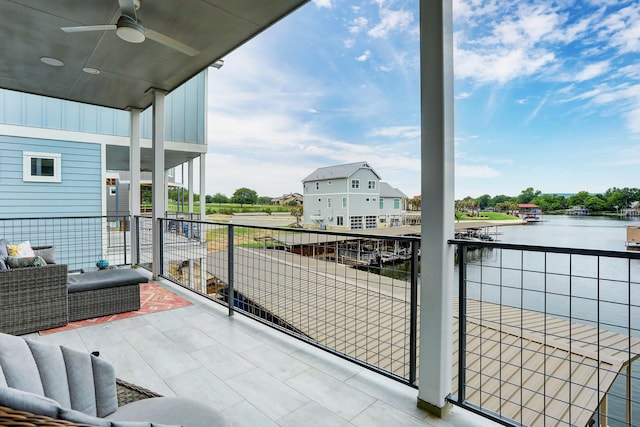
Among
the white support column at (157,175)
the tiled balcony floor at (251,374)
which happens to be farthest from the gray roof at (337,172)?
the tiled balcony floor at (251,374)

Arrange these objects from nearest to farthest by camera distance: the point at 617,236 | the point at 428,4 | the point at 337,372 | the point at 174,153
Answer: the point at 428,4 → the point at 337,372 → the point at 617,236 → the point at 174,153

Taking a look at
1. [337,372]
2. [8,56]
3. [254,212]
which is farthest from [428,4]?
[254,212]

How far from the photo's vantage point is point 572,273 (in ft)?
4.74

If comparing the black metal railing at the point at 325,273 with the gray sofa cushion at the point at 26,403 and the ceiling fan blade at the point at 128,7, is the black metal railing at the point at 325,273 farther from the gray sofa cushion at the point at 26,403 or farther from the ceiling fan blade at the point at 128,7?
the ceiling fan blade at the point at 128,7

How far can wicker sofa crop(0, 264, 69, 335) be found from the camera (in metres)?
2.71

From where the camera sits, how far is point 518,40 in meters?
8.18

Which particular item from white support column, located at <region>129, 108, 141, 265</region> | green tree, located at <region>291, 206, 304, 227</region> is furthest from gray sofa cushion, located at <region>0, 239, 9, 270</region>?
green tree, located at <region>291, 206, 304, 227</region>

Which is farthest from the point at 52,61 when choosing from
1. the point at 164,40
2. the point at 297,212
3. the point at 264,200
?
the point at 297,212

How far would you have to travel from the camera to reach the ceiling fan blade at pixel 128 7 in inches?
92.0

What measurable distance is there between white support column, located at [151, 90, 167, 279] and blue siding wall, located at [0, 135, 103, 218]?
380cm

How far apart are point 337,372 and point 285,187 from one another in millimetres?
14297

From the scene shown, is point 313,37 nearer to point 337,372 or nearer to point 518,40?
point 518,40

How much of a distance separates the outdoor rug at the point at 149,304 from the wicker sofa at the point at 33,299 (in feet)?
0.39

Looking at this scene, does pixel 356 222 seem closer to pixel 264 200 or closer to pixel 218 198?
pixel 264 200
